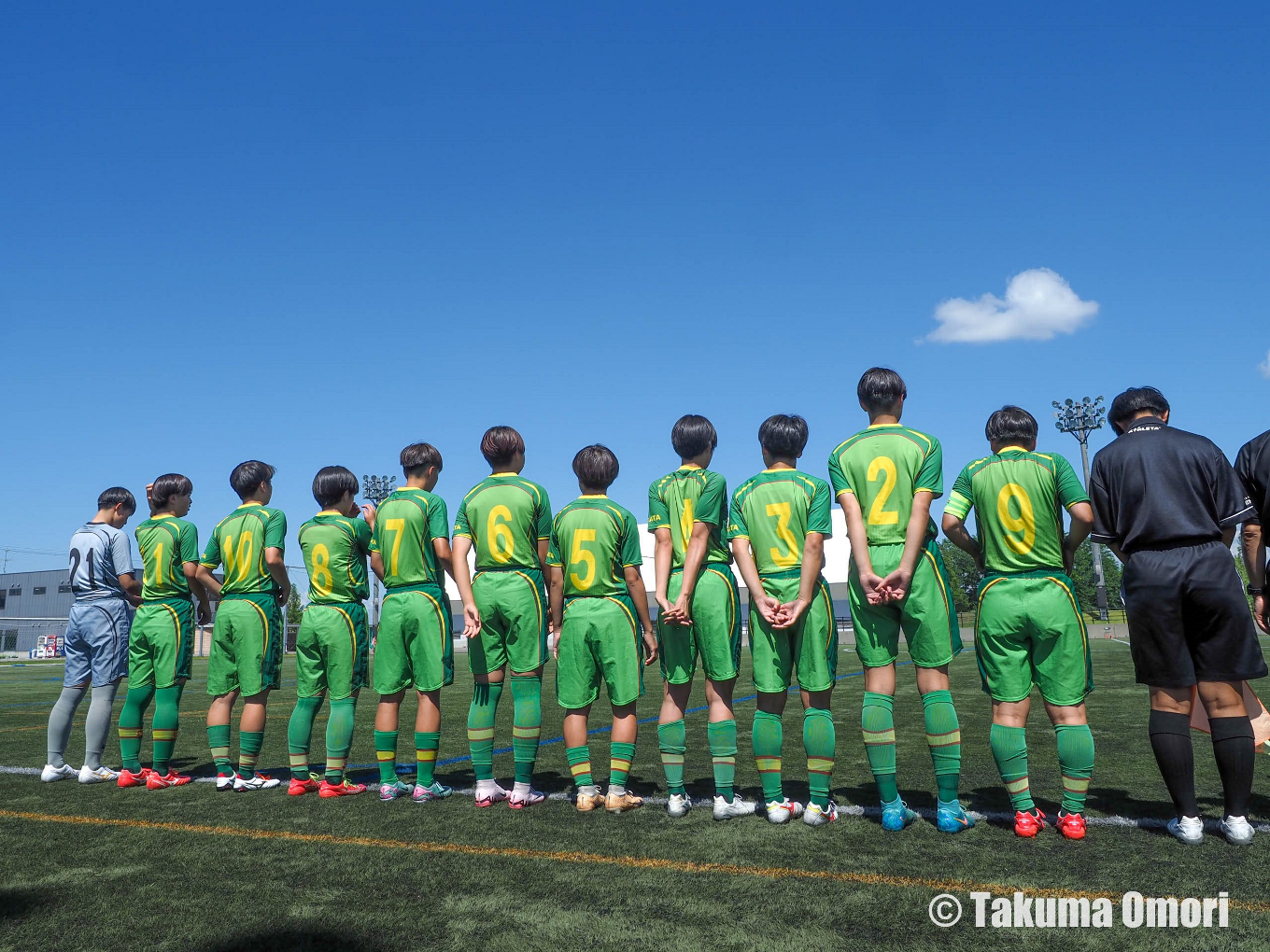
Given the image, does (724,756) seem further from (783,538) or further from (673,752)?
(783,538)

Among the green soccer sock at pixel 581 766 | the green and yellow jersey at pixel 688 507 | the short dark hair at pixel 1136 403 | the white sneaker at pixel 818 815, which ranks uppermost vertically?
the short dark hair at pixel 1136 403

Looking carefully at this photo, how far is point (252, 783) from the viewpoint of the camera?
18.3 ft

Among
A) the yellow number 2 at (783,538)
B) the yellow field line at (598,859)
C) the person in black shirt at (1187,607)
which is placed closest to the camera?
the yellow field line at (598,859)

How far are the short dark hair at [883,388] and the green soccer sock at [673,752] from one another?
195cm

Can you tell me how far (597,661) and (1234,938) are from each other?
9.86 feet

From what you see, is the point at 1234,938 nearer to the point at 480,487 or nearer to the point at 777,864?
the point at 777,864

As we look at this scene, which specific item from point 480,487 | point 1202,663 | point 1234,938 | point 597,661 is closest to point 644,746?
point 597,661

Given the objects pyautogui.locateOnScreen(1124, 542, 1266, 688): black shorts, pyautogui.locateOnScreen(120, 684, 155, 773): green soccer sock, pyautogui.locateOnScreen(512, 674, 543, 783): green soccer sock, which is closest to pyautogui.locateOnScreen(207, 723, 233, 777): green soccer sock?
pyautogui.locateOnScreen(120, 684, 155, 773): green soccer sock

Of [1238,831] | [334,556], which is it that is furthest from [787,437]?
[334,556]

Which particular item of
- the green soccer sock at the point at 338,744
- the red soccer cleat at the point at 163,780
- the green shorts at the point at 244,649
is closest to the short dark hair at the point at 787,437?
the green soccer sock at the point at 338,744

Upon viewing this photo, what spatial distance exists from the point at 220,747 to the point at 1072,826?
483 centimetres

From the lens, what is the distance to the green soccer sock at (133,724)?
5930 mm

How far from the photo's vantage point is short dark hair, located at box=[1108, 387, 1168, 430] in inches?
172

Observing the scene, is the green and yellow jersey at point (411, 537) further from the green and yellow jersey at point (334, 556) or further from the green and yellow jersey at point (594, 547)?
the green and yellow jersey at point (594, 547)
